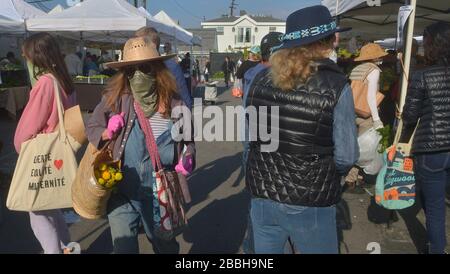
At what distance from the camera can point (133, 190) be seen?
270 cm

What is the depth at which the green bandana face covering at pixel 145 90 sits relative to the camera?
2.66 m

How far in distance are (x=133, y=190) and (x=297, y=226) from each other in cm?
111

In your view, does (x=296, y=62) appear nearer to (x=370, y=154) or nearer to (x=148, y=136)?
(x=148, y=136)

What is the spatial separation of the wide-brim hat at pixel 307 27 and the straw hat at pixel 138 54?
90cm

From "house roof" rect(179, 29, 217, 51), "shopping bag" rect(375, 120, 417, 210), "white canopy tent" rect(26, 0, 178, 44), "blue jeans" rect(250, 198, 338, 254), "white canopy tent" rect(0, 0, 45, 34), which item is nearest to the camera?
"blue jeans" rect(250, 198, 338, 254)

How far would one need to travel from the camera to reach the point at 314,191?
6.95ft

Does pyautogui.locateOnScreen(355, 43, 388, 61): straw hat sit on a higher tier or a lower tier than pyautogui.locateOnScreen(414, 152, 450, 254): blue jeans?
higher

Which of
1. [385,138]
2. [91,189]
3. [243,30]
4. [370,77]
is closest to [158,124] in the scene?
[91,189]

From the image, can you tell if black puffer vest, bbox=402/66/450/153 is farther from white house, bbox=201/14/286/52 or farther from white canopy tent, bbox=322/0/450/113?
white house, bbox=201/14/286/52

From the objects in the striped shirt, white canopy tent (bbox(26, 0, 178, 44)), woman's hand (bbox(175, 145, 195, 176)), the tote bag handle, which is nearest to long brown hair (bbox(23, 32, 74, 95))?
the tote bag handle

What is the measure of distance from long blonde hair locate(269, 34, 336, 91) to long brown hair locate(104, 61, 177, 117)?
86cm

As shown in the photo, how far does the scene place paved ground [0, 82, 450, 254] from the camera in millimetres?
4113

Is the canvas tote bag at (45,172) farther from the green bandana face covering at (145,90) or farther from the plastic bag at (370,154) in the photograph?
the plastic bag at (370,154)
